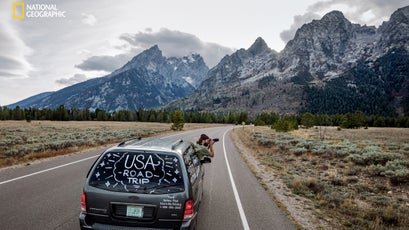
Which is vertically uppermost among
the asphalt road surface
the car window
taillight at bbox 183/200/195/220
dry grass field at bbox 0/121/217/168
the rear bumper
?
the car window

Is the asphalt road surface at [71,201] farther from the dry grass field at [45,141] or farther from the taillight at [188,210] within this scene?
the dry grass field at [45,141]

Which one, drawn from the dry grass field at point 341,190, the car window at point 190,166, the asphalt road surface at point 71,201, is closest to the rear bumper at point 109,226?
the car window at point 190,166

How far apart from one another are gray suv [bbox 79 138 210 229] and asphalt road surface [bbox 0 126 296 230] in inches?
69.9

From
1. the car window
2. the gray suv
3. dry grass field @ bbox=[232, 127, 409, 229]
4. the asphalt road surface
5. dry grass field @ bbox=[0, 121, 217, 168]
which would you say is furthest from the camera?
dry grass field @ bbox=[0, 121, 217, 168]

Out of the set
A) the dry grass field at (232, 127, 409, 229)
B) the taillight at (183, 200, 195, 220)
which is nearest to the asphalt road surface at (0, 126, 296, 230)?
the dry grass field at (232, 127, 409, 229)

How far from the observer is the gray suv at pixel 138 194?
4.61 meters

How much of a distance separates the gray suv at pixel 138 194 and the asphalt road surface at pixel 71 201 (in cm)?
177

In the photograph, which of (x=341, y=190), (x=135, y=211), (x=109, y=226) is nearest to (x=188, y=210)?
(x=135, y=211)

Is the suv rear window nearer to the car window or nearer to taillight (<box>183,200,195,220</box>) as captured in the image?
taillight (<box>183,200,195,220</box>)

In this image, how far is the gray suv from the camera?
15.1 feet

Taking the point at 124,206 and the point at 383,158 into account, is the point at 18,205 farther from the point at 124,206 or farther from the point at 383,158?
the point at 383,158

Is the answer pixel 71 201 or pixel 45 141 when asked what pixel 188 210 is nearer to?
pixel 71 201

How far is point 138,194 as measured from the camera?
461 centimetres

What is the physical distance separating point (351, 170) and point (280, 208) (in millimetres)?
8562
